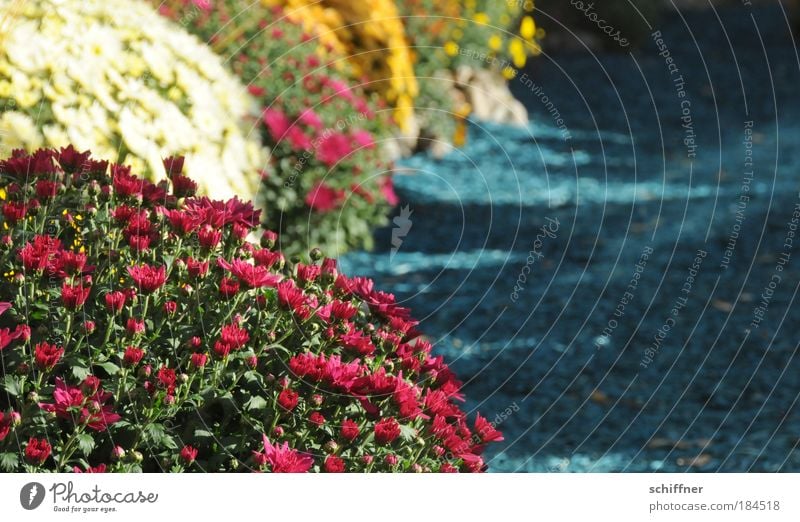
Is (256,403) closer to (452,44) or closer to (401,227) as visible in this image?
(401,227)

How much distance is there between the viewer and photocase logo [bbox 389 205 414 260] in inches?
246

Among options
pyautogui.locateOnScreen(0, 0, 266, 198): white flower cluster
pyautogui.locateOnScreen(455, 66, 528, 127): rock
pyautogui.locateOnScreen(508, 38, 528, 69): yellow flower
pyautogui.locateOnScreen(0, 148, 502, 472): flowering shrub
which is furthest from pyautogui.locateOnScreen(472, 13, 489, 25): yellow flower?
pyautogui.locateOnScreen(0, 148, 502, 472): flowering shrub

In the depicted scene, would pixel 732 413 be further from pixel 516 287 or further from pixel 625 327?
pixel 516 287

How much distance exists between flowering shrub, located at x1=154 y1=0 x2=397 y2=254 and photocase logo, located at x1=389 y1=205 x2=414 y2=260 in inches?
9.0

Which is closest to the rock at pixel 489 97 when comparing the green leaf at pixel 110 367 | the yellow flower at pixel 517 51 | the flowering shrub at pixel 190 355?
the yellow flower at pixel 517 51

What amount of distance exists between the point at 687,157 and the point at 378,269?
4.24m

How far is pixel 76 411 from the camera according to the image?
7.36ft

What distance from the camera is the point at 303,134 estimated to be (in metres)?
5.40

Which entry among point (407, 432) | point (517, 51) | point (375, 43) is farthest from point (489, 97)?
point (407, 432)

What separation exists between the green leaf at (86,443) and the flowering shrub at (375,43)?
4.93 metres

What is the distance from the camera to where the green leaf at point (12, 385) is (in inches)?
89.9

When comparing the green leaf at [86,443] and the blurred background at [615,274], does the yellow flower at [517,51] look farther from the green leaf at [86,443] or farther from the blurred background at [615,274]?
the green leaf at [86,443]

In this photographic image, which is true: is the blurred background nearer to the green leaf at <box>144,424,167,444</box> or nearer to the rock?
the rock
